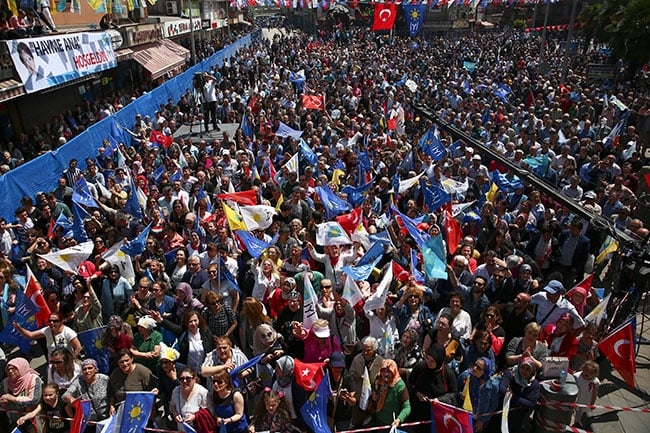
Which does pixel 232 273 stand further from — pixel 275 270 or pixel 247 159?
pixel 247 159

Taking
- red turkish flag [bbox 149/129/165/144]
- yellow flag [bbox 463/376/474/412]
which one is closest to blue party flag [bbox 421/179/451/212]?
yellow flag [bbox 463/376/474/412]

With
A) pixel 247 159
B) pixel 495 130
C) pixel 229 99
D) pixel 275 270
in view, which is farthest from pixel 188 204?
pixel 229 99

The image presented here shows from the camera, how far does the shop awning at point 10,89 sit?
39.6 feet

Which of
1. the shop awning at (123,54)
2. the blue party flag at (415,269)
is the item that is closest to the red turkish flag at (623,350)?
the blue party flag at (415,269)

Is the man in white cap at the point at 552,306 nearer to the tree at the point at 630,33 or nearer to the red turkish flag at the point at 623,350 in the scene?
the red turkish flag at the point at 623,350

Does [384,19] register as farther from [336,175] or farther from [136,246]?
[136,246]

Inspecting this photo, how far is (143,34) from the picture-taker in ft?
78.6

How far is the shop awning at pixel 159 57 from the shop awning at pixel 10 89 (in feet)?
31.7

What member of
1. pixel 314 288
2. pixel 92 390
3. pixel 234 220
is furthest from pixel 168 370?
pixel 234 220

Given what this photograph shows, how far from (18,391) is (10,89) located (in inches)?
403

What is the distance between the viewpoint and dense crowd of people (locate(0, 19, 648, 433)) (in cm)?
480

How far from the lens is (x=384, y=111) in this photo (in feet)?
56.3

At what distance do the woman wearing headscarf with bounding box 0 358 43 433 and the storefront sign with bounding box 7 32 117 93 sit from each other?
33.8 ft

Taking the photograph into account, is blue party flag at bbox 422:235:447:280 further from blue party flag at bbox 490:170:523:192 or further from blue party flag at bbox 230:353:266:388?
blue party flag at bbox 490:170:523:192
